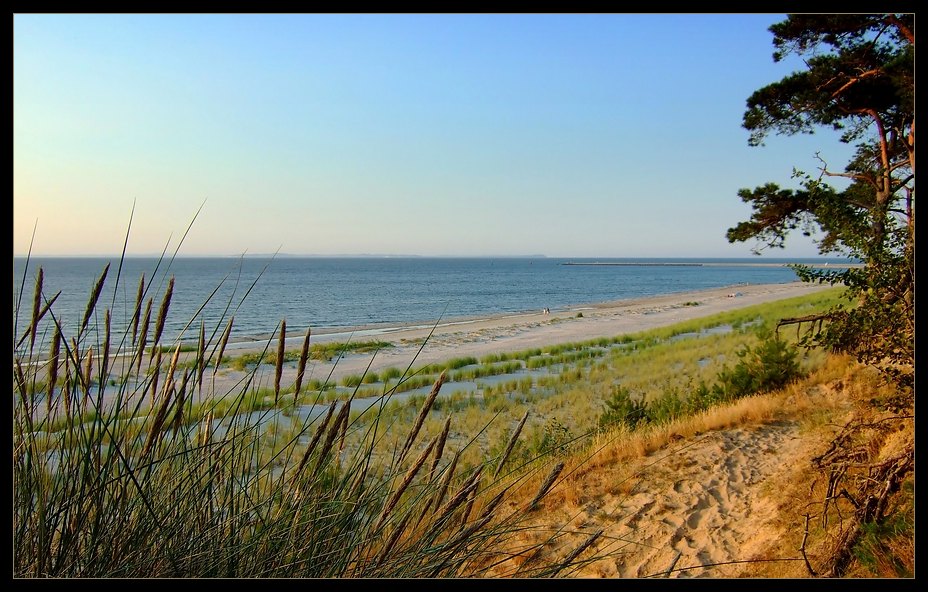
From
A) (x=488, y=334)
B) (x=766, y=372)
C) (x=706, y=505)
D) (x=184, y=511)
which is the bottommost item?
(x=488, y=334)

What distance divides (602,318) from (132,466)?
33007mm

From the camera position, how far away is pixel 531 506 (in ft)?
5.55

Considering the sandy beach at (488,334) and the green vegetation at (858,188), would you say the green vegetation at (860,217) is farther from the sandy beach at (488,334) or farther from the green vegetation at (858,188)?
the sandy beach at (488,334)

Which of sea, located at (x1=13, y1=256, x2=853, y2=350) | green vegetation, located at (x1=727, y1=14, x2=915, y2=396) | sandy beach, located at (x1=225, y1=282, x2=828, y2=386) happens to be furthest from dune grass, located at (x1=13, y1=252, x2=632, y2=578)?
sandy beach, located at (x1=225, y1=282, x2=828, y2=386)

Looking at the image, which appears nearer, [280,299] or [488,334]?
[488,334]

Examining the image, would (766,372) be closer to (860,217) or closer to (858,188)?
(858,188)

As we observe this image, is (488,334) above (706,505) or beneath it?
beneath

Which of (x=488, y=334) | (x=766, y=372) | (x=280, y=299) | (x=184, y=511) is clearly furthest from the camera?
(x=280, y=299)

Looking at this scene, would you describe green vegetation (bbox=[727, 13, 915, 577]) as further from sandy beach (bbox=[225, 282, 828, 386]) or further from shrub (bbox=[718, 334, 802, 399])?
sandy beach (bbox=[225, 282, 828, 386])

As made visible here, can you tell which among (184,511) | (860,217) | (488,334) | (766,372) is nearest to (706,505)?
(860,217)

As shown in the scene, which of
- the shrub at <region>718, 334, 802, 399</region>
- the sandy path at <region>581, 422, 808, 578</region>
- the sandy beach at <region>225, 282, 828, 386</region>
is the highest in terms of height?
the shrub at <region>718, 334, 802, 399</region>
